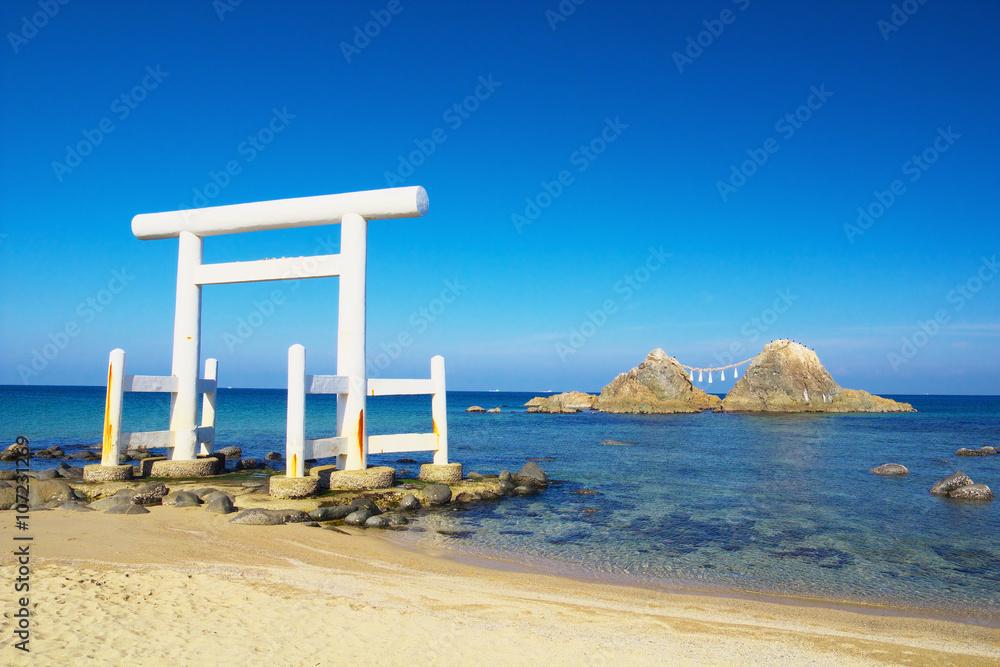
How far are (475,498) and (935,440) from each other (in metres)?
35.1

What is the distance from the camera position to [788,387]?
6850 cm

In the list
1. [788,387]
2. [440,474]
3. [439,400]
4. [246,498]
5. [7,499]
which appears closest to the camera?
[7,499]

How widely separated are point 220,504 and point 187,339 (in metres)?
4.76

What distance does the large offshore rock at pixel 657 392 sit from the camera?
68.2m

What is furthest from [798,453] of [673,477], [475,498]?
[475,498]

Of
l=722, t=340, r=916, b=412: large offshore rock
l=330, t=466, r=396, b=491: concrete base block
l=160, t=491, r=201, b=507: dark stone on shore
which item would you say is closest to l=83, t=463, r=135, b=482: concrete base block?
l=160, t=491, r=201, b=507: dark stone on shore

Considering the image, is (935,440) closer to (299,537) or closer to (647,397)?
(647,397)

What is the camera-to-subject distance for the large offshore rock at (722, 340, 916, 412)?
68438mm

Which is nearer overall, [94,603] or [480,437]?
[94,603]

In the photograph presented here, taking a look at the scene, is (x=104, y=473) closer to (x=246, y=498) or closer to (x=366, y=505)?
(x=246, y=498)

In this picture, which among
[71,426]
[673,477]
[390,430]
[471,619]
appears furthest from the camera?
[390,430]

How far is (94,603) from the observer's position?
5.95 metres

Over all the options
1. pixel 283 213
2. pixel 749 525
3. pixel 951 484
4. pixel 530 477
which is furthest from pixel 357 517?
pixel 951 484

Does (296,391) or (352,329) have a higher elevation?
(352,329)
